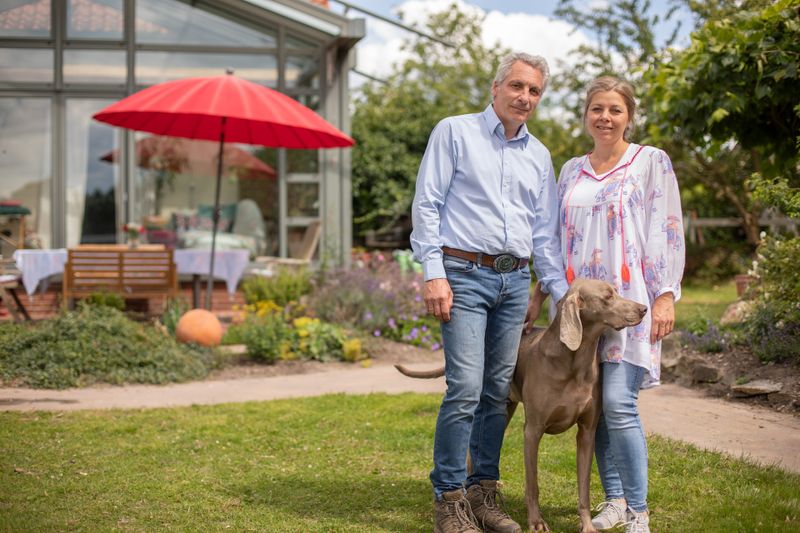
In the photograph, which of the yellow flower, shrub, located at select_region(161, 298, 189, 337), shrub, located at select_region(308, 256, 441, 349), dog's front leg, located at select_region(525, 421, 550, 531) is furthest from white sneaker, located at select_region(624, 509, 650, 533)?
shrub, located at select_region(161, 298, 189, 337)

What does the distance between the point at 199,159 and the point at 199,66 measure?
50.1 inches

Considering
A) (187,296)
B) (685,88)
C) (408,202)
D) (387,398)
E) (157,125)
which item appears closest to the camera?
(387,398)

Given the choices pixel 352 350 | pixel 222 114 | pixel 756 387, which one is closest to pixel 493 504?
pixel 756 387

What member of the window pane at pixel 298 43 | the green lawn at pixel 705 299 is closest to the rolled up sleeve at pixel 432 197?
the green lawn at pixel 705 299

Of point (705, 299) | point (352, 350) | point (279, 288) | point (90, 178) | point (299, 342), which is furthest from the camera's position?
point (705, 299)

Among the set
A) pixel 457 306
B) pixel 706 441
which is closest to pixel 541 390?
pixel 457 306

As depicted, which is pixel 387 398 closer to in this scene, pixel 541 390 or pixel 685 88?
pixel 541 390

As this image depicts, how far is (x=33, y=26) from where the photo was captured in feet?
37.3

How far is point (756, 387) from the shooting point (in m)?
5.71

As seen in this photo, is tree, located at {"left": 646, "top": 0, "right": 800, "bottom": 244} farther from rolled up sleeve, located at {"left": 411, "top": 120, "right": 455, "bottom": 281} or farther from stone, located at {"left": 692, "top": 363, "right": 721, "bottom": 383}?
rolled up sleeve, located at {"left": 411, "top": 120, "right": 455, "bottom": 281}

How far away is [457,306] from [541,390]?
19.1 inches

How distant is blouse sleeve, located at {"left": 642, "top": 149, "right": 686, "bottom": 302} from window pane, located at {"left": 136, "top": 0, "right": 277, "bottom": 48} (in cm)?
916

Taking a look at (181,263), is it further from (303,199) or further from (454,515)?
(454,515)

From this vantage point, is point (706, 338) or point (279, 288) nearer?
point (706, 338)
